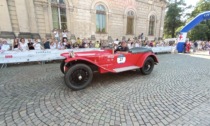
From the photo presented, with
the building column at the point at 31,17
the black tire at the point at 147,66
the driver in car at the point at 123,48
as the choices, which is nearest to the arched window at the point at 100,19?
the building column at the point at 31,17

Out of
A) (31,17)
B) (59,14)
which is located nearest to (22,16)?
(31,17)

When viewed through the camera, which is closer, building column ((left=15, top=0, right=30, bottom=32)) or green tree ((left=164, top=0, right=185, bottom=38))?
building column ((left=15, top=0, right=30, bottom=32))

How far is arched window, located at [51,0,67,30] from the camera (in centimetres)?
1080

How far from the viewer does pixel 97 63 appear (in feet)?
13.0

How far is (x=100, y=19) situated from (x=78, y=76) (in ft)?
36.9

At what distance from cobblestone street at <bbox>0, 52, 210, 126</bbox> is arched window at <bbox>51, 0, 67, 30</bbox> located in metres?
8.39

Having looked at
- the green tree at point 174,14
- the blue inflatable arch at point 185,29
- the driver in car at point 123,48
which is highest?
the green tree at point 174,14

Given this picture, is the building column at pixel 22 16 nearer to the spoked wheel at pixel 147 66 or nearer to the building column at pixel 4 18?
the building column at pixel 4 18

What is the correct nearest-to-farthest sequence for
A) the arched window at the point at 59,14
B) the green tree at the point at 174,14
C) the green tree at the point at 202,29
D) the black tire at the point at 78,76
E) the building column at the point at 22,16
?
the black tire at the point at 78,76 → the building column at the point at 22,16 → the arched window at the point at 59,14 → the green tree at the point at 202,29 → the green tree at the point at 174,14

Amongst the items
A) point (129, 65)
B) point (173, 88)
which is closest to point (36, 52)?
point (129, 65)

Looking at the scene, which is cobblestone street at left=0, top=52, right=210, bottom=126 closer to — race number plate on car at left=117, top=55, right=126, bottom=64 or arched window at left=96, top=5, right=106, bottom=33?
race number plate on car at left=117, top=55, right=126, bottom=64

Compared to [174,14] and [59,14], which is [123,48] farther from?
[174,14]

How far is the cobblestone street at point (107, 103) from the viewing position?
2322 mm

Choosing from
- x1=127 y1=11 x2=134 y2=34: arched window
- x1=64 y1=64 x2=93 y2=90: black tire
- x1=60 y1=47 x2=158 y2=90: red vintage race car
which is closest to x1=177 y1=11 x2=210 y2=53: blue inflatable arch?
x1=127 y1=11 x2=134 y2=34: arched window
